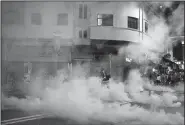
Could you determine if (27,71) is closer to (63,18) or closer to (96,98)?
(63,18)

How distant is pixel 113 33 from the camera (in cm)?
220

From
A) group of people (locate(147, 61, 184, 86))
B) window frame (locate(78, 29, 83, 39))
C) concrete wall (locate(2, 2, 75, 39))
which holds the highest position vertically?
concrete wall (locate(2, 2, 75, 39))

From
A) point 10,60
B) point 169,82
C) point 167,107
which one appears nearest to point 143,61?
point 169,82

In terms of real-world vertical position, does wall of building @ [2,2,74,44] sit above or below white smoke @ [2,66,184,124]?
above

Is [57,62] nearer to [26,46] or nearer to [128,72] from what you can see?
[26,46]

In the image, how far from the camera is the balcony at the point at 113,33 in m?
2.19

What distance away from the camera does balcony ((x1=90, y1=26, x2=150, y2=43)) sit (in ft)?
7.18

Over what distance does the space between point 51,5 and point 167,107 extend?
1.67 metres

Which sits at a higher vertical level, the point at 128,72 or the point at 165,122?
the point at 128,72

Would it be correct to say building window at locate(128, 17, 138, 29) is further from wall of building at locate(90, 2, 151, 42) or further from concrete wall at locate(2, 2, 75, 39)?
concrete wall at locate(2, 2, 75, 39)

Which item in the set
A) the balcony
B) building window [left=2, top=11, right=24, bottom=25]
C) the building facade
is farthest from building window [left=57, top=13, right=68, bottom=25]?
building window [left=2, top=11, right=24, bottom=25]

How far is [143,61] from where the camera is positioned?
227cm

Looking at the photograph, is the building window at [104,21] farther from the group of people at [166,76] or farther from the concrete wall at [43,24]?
the group of people at [166,76]

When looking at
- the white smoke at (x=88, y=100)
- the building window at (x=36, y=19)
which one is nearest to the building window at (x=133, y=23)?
the white smoke at (x=88, y=100)
